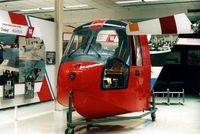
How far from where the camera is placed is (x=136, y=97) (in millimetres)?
5375

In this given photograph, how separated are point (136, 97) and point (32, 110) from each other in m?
3.28

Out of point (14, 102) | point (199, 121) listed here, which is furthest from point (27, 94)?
point (199, 121)

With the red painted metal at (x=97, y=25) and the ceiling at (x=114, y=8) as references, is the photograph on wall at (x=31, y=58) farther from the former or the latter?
the ceiling at (x=114, y=8)

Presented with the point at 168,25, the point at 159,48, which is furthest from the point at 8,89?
the point at 168,25

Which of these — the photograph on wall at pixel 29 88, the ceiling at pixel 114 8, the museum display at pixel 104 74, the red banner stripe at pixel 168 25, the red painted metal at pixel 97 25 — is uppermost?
the ceiling at pixel 114 8

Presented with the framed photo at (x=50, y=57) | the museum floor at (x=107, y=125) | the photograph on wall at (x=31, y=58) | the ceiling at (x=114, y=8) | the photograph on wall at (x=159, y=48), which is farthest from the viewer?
the ceiling at (x=114, y=8)

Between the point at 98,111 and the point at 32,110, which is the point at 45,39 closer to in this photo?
the point at 32,110

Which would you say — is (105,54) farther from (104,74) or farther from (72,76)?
(72,76)

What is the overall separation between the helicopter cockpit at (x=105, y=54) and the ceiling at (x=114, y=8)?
6.24m

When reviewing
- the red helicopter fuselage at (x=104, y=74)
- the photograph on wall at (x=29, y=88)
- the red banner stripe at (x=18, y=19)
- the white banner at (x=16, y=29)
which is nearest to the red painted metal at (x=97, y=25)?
the red helicopter fuselage at (x=104, y=74)

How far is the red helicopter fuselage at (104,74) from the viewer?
466cm

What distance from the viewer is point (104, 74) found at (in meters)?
4.88

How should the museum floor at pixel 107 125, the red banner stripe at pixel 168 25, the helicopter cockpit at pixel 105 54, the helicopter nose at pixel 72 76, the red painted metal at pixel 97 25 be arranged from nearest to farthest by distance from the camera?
the red banner stripe at pixel 168 25 → the helicopter nose at pixel 72 76 → the helicopter cockpit at pixel 105 54 → the museum floor at pixel 107 125 → the red painted metal at pixel 97 25

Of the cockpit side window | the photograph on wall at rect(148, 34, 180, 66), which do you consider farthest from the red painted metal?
the photograph on wall at rect(148, 34, 180, 66)
